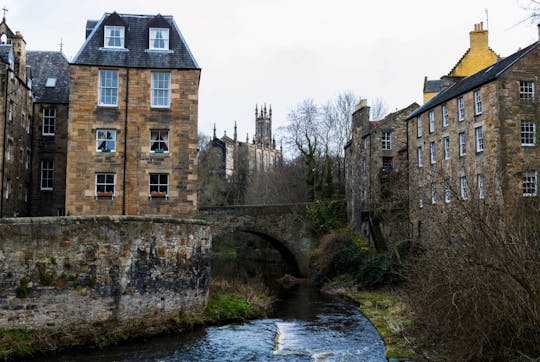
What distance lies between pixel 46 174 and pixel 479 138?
23.5 m

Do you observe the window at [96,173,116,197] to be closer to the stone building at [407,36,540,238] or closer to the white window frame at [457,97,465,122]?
the stone building at [407,36,540,238]

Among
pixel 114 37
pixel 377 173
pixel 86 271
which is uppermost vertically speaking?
pixel 114 37

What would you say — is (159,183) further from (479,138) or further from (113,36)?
(479,138)

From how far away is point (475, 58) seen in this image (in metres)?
37.1

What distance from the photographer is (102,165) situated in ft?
83.5

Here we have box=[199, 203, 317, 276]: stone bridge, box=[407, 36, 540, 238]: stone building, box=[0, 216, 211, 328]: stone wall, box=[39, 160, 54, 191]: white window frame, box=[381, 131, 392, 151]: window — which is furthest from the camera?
box=[381, 131, 392, 151]: window

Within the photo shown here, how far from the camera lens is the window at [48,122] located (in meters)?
31.6

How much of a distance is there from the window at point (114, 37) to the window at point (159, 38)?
1403 millimetres

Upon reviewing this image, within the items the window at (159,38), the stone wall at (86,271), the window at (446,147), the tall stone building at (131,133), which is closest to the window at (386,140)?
the window at (446,147)

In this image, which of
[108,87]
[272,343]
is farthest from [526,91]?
[108,87]

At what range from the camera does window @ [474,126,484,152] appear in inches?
1141

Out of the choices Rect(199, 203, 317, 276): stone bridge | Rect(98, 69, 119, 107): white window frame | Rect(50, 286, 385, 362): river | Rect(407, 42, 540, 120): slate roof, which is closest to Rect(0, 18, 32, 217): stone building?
Rect(98, 69, 119, 107): white window frame

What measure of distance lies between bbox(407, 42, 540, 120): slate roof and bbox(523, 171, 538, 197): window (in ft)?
16.3

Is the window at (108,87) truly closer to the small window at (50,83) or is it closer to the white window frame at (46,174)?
the white window frame at (46,174)
